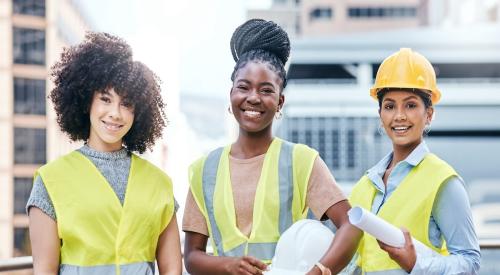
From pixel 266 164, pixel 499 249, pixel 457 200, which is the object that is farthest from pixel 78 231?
pixel 499 249

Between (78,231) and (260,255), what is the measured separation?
53 centimetres

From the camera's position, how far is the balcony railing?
2.99 meters

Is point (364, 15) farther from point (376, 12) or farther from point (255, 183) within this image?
point (255, 183)

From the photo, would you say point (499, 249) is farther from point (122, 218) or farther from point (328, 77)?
point (328, 77)

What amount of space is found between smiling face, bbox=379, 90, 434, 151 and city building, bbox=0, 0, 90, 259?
130 ft

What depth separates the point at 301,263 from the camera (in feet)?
6.73

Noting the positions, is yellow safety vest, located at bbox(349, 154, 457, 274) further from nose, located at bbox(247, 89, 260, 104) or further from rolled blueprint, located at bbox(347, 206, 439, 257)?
nose, located at bbox(247, 89, 260, 104)

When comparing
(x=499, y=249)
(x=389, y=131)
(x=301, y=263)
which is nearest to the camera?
(x=301, y=263)

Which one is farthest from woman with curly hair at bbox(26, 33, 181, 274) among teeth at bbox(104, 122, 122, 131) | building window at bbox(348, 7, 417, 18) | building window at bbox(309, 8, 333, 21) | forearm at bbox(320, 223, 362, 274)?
building window at bbox(309, 8, 333, 21)

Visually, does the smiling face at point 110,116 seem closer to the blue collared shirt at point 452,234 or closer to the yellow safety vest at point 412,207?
the yellow safety vest at point 412,207

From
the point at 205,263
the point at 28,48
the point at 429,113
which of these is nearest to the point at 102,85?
the point at 205,263

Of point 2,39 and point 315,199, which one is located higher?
point 2,39

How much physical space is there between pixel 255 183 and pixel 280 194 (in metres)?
0.08

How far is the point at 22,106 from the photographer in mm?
41062
